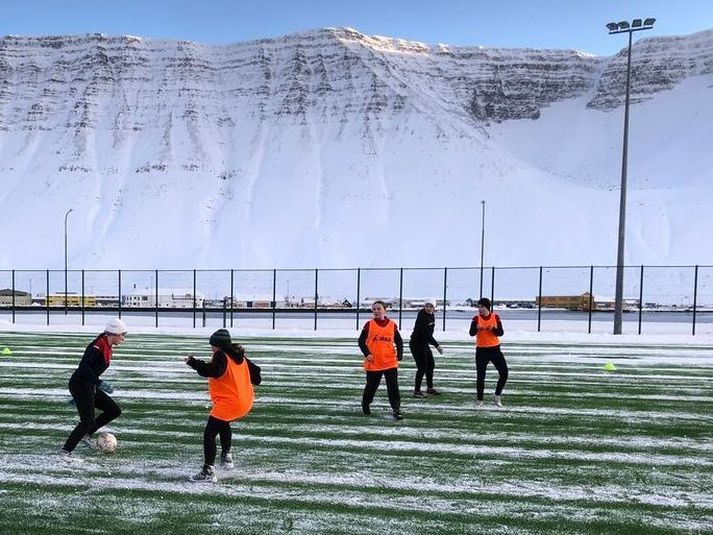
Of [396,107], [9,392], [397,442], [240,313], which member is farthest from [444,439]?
[396,107]

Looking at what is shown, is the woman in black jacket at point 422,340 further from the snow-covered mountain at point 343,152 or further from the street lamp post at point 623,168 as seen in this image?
the snow-covered mountain at point 343,152

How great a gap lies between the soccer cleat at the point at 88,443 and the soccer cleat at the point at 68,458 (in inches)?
13.4

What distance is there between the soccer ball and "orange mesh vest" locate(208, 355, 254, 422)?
1972 mm

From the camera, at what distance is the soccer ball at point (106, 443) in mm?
7547

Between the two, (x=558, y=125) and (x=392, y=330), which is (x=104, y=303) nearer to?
(x=392, y=330)

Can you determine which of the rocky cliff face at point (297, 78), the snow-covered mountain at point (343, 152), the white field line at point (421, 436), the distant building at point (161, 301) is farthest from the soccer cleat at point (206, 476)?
the rocky cliff face at point (297, 78)

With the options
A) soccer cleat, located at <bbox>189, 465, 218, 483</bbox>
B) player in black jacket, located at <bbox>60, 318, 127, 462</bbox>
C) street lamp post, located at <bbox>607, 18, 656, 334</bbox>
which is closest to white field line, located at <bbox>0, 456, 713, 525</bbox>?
soccer cleat, located at <bbox>189, 465, 218, 483</bbox>

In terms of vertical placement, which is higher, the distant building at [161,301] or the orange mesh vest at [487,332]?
the orange mesh vest at [487,332]

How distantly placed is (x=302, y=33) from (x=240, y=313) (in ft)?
278

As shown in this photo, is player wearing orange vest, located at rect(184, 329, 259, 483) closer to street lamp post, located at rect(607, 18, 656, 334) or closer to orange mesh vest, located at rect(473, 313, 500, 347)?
orange mesh vest, located at rect(473, 313, 500, 347)

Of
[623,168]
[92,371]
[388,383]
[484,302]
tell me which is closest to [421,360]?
[484,302]

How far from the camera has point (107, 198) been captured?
92.9m

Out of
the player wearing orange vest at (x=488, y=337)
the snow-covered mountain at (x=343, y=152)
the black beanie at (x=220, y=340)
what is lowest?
the player wearing orange vest at (x=488, y=337)

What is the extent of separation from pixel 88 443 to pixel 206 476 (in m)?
2.20
